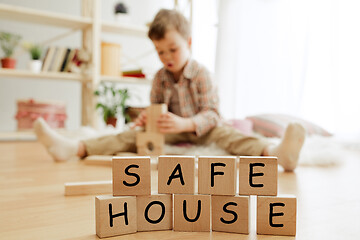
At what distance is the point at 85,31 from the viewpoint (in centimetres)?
251

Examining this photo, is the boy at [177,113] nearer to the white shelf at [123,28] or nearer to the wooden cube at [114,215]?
the wooden cube at [114,215]

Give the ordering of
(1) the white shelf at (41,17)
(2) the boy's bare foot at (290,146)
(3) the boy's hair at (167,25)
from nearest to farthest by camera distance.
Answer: (2) the boy's bare foot at (290,146)
(3) the boy's hair at (167,25)
(1) the white shelf at (41,17)

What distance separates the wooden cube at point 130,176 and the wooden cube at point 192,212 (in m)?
0.06

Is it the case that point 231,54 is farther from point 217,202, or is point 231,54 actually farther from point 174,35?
point 217,202

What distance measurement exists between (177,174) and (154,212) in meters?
0.07

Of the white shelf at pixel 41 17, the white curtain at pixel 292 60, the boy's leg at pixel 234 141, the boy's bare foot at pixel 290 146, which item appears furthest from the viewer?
the white shelf at pixel 41 17

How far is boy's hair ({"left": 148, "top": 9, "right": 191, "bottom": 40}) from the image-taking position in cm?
133

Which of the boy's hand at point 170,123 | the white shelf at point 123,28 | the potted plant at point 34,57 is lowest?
the boy's hand at point 170,123

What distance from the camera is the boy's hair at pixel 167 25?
1.33m

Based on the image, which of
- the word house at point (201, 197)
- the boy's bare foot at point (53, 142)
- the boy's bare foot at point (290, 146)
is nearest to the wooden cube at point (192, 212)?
the word house at point (201, 197)

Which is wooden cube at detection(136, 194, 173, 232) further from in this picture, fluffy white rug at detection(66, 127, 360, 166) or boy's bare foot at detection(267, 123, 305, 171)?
fluffy white rug at detection(66, 127, 360, 166)

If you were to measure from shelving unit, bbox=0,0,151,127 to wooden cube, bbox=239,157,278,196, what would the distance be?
1955mm

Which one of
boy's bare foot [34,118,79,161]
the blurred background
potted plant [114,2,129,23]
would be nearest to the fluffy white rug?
boy's bare foot [34,118,79,161]

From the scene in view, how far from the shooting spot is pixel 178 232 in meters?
0.55
